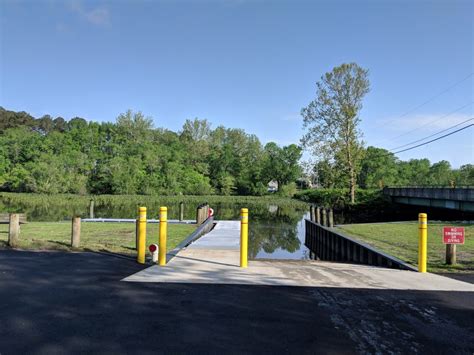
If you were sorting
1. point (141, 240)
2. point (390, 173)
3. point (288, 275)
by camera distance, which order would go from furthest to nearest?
point (390, 173)
point (141, 240)
point (288, 275)

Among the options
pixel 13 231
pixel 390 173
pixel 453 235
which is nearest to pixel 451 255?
pixel 453 235

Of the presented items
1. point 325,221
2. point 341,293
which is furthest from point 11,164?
point 341,293

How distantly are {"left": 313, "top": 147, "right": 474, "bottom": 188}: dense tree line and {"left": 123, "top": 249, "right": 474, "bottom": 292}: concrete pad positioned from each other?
114ft

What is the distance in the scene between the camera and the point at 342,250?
49.3ft

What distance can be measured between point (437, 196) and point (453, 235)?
26.3m

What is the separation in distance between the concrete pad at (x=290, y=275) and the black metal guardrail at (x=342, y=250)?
1.17m

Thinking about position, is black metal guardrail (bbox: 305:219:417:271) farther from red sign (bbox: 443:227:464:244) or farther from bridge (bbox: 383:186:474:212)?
bridge (bbox: 383:186:474:212)

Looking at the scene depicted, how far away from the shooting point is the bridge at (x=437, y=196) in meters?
26.5

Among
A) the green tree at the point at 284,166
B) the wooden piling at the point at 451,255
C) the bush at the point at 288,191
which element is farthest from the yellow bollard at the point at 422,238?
the green tree at the point at 284,166

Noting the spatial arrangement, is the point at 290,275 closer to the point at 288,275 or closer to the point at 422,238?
the point at 288,275

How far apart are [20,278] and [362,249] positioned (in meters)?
9.53

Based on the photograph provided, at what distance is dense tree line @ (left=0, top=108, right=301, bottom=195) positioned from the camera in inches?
2253

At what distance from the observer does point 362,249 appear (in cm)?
1179

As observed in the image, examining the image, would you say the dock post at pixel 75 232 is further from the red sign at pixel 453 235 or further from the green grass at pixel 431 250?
the red sign at pixel 453 235
